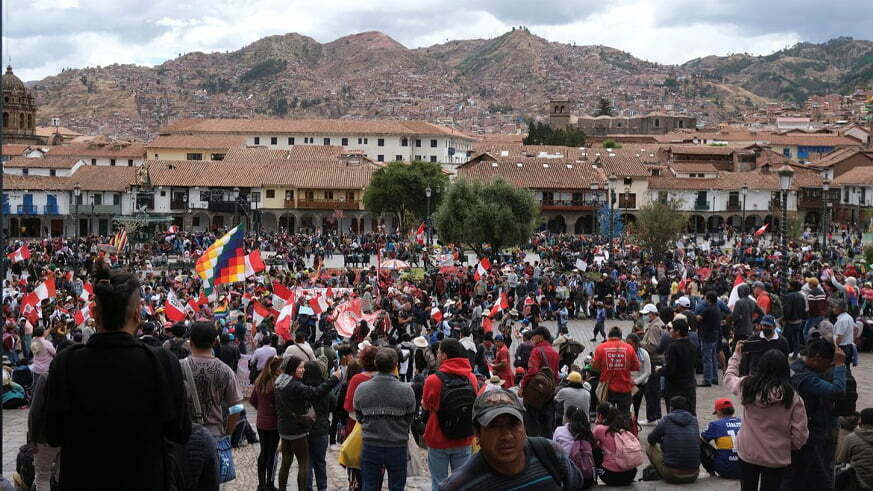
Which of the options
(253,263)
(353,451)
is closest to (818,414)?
(353,451)

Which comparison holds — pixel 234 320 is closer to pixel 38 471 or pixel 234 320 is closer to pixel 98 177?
pixel 38 471

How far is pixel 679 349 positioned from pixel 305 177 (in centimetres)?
5737

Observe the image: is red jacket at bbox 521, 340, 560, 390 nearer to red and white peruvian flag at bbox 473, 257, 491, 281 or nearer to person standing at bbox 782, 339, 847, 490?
person standing at bbox 782, 339, 847, 490

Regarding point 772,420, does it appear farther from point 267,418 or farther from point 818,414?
point 267,418

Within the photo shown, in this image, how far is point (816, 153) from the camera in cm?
9769

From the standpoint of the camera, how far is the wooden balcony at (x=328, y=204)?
65250mm

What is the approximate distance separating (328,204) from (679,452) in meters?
58.2

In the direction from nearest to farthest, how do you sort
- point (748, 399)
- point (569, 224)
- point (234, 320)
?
point (748, 399)
point (234, 320)
point (569, 224)

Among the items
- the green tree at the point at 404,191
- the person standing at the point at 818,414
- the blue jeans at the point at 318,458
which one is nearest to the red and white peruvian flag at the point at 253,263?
the blue jeans at the point at 318,458

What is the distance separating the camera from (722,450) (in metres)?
8.38

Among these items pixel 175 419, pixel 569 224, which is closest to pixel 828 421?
pixel 175 419

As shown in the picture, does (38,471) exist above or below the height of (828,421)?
below

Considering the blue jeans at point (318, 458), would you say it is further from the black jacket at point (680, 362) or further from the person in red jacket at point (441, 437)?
the black jacket at point (680, 362)

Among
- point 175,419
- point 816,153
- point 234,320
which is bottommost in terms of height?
point 234,320
